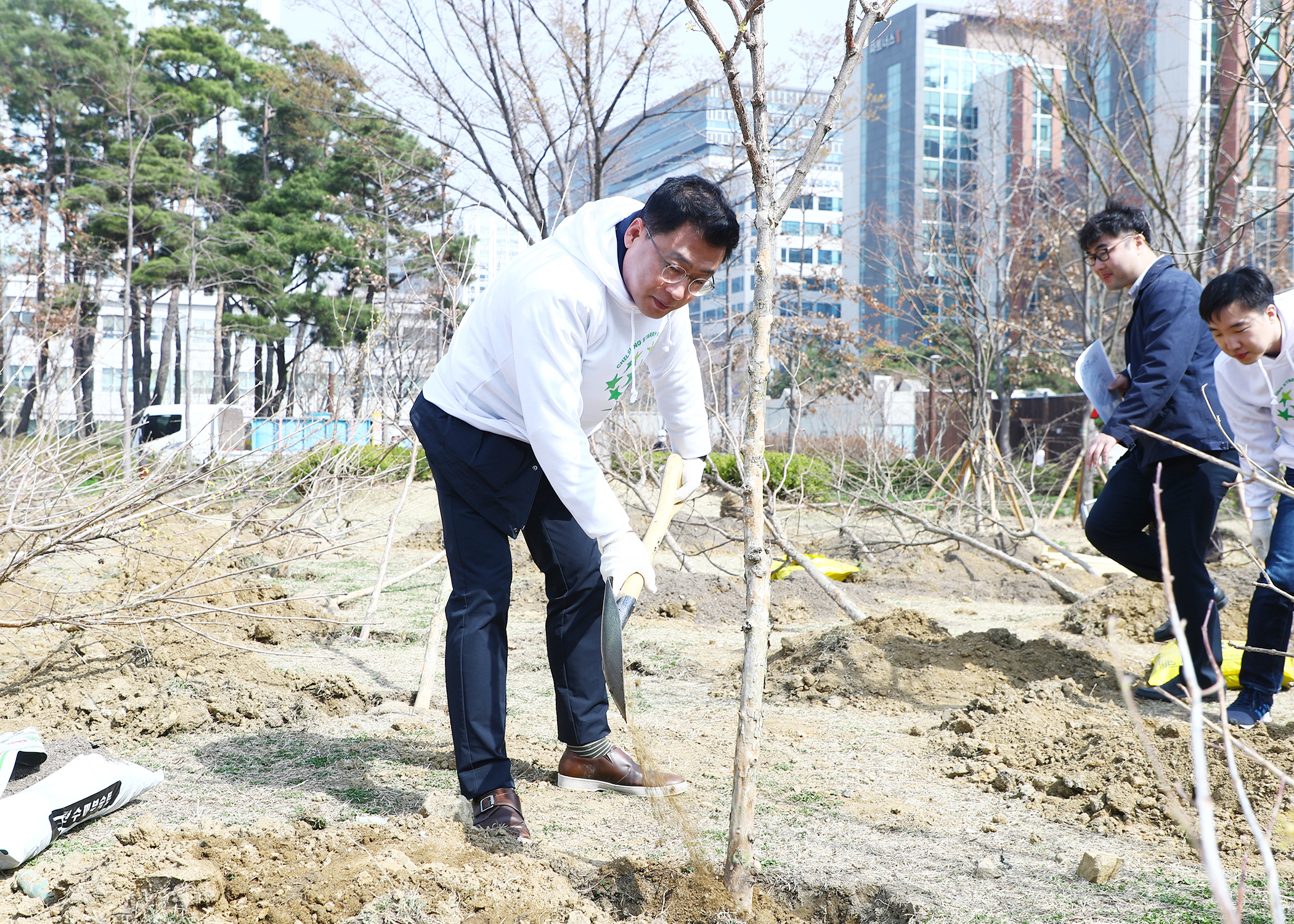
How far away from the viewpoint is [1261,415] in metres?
3.27

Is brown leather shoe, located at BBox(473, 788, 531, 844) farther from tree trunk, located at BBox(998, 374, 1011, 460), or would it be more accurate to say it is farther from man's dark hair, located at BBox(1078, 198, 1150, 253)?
tree trunk, located at BBox(998, 374, 1011, 460)

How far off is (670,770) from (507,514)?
3.22 feet

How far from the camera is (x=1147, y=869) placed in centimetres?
227

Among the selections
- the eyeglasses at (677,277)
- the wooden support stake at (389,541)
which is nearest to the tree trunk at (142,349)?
the wooden support stake at (389,541)

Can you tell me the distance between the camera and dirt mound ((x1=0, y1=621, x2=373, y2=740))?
10.3 ft

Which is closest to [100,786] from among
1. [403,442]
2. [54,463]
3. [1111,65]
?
[54,463]

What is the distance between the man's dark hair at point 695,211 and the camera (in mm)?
2182

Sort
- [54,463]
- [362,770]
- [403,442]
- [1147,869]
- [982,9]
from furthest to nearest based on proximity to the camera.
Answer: [982,9]
[403,442]
[54,463]
[362,770]
[1147,869]

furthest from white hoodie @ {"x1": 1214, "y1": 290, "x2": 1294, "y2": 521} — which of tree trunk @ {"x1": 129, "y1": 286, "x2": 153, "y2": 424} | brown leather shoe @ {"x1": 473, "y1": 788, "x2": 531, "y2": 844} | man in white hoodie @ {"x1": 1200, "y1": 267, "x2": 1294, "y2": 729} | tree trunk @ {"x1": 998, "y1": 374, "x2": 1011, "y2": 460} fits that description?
tree trunk @ {"x1": 129, "y1": 286, "x2": 153, "y2": 424}

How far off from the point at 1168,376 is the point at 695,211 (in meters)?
1.95

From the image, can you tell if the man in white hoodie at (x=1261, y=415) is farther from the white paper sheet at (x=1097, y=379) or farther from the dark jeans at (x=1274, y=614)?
the white paper sheet at (x=1097, y=379)

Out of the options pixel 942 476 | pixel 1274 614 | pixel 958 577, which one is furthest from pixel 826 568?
pixel 1274 614

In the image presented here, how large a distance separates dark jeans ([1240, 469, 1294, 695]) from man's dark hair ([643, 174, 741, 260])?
2182 mm

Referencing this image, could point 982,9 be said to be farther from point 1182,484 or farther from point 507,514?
point 507,514
